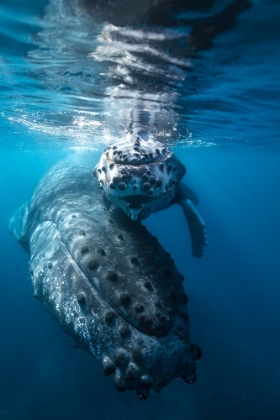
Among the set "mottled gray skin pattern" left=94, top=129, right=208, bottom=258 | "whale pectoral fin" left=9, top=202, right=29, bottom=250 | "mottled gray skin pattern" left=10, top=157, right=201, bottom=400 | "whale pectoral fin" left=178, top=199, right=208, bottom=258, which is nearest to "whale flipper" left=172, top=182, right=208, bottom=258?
"whale pectoral fin" left=178, top=199, right=208, bottom=258

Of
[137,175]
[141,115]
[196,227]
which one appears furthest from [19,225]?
[141,115]

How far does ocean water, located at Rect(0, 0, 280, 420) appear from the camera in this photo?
8031mm

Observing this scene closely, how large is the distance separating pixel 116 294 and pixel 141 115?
48.7 ft

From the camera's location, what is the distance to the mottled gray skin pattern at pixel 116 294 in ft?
12.9

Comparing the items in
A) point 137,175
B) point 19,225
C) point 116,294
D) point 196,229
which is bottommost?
point 19,225

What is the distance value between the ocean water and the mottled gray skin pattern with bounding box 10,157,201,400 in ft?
17.2

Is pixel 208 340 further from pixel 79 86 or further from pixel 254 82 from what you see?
pixel 79 86

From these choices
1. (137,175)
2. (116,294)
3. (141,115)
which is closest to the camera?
(116,294)

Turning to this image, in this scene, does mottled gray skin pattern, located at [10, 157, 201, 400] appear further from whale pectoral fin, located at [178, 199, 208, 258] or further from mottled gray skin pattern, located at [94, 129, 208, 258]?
whale pectoral fin, located at [178, 199, 208, 258]

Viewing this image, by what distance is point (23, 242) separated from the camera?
9.02 meters

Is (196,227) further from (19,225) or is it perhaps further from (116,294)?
(19,225)

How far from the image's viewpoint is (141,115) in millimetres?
17609

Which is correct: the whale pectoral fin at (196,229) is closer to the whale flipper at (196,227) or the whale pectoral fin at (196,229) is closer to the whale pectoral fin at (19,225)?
the whale flipper at (196,227)

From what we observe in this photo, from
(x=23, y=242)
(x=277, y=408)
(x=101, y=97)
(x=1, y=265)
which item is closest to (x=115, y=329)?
(x=23, y=242)
